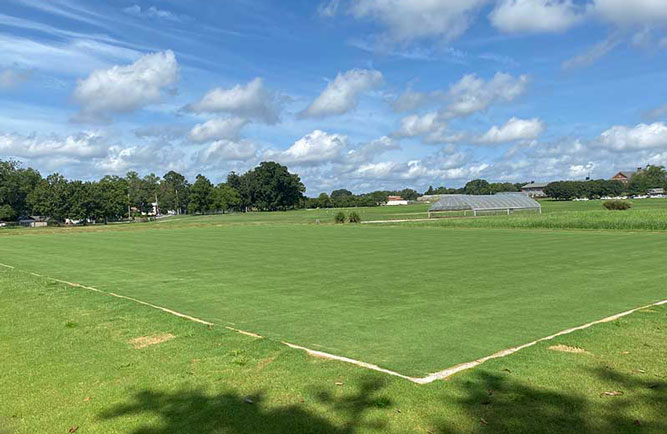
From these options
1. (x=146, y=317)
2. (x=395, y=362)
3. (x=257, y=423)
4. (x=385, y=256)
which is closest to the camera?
(x=257, y=423)

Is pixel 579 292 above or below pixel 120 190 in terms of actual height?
below

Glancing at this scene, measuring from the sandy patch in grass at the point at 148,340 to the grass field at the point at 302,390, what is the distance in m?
0.18

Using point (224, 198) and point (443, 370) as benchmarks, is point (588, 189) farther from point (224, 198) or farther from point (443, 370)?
point (443, 370)

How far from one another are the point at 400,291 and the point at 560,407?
8.35 metres

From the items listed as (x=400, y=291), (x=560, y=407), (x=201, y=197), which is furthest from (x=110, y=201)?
(x=560, y=407)

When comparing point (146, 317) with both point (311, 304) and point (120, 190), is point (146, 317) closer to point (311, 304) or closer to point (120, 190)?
point (311, 304)

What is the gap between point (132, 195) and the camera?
164 meters

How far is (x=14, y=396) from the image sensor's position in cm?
663

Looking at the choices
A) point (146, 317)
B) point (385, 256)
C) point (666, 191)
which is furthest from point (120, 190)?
point (666, 191)

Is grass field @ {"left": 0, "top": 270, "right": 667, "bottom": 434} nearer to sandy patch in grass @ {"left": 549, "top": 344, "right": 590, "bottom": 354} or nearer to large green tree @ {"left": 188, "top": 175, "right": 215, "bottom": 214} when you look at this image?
sandy patch in grass @ {"left": 549, "top": 344, "right": 590, "bottom": 354}

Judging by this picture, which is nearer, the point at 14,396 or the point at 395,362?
the point at 14,396

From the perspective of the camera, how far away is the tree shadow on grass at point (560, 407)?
5227 millimetres

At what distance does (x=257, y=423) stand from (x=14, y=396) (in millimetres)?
3616

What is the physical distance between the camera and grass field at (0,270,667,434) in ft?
17.9
